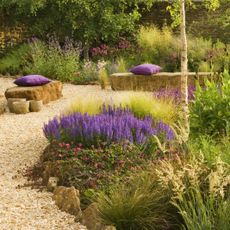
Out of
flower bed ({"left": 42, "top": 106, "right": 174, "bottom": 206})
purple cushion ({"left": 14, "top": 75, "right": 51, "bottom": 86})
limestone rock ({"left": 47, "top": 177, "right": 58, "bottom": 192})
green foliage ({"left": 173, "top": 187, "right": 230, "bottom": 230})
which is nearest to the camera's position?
green foliage ({"left": 173, "top": 187, "right": 230, "bottom": 230})

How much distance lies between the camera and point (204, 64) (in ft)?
40.0

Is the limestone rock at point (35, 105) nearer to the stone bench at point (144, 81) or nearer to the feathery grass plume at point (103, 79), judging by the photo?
the stone bench at point (144, 81)

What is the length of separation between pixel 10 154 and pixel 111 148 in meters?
1.77

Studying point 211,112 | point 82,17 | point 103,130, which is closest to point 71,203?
point 103,130

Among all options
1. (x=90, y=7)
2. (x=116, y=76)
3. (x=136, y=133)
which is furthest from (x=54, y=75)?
(x=136, y=133)

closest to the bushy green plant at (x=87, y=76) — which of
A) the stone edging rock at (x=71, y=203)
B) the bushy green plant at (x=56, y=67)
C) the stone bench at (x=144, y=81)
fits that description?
the bushy green plant at (x=56, y=67)

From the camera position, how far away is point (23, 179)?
19.2ft

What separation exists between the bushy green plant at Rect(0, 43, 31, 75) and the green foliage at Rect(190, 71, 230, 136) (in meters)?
8.75

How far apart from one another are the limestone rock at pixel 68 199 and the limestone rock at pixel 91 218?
18cm

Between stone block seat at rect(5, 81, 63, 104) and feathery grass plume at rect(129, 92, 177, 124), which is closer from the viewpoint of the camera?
feathery grass plume at rect(129, 92, 177, 124)

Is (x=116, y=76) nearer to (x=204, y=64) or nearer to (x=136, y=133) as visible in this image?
(x=204, y=64)

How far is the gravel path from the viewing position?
182 inches

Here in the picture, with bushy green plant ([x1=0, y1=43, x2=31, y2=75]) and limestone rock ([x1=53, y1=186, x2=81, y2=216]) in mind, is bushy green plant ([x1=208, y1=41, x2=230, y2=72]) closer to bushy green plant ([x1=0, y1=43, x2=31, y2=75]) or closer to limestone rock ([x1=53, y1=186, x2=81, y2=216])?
bushy green plant ([x1=0, y1=43, x2=31, y2=75])

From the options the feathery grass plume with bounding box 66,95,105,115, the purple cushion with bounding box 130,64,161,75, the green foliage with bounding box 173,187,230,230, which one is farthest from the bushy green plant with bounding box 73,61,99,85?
the green foliage with bounding box 173,187,230,230
